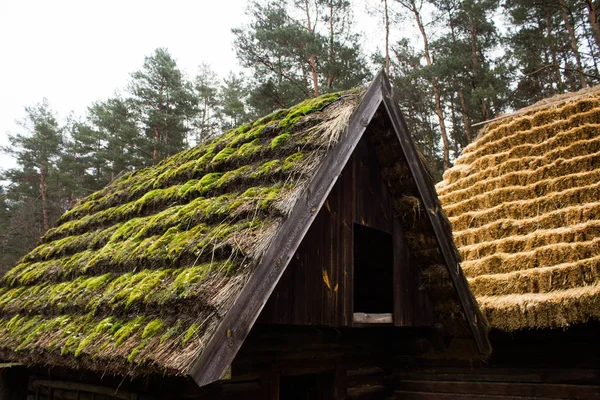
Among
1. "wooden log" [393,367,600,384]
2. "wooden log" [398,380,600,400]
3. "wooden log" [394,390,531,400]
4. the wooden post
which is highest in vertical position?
the wooden post

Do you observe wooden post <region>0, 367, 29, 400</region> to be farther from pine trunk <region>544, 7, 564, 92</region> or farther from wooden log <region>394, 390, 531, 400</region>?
pine trunk <region>544, 7, 564, 92</region>

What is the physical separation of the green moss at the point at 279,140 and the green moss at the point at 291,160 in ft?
1.44

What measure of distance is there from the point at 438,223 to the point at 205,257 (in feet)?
7.78

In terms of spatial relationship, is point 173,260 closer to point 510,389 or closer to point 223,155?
point 223,155

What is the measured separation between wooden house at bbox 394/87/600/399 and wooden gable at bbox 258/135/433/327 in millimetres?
1773

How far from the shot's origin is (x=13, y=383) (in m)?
5.49

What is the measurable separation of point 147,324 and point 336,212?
1.87 m

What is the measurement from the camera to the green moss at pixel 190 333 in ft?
8.78

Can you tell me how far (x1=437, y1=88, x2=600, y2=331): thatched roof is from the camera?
573 centimetres

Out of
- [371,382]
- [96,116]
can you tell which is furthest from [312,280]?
[96,116]

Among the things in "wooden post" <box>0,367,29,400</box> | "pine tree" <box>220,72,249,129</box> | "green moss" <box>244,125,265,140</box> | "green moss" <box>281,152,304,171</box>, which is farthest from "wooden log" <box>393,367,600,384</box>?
"pine tree" <box>220,72,249,129</box>

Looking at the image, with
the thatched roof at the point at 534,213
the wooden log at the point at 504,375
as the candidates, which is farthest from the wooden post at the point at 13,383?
the thatched roof at the point at 534,213

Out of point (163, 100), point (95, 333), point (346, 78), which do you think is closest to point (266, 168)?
point (95, 333)

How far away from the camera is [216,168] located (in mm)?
4809
